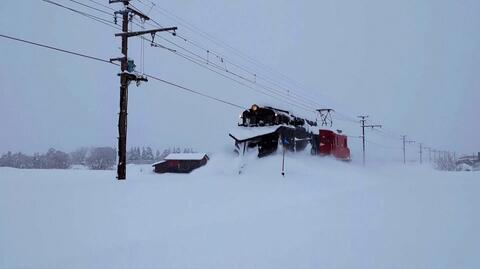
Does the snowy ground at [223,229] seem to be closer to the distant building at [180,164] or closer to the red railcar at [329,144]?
the red railcar at [329,144]

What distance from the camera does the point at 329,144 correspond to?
25.6m

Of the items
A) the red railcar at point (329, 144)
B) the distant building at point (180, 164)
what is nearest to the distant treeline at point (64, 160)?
the distant building at point (180, 164)

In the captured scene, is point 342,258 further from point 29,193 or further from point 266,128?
point 266,128

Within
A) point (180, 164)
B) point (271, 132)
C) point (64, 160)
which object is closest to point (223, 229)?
point (271, 132)

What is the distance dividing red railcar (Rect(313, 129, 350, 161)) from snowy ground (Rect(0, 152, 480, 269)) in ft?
44.4

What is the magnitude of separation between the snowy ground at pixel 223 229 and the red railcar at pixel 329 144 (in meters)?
13.5

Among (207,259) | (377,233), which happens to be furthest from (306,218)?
(207,259)

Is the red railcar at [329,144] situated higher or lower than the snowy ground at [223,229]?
higher

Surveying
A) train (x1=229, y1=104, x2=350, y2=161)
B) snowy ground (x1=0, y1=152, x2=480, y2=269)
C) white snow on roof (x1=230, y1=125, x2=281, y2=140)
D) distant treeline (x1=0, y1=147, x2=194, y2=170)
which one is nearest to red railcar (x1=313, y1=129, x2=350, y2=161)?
train (x1=229, y1=104, x2=350, y2=161)

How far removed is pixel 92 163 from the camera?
10700cm

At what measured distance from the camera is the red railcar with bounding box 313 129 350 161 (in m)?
25.0

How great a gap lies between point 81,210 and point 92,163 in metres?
108

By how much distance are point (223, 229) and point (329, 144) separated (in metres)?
20.0

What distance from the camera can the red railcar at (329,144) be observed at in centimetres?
2495
